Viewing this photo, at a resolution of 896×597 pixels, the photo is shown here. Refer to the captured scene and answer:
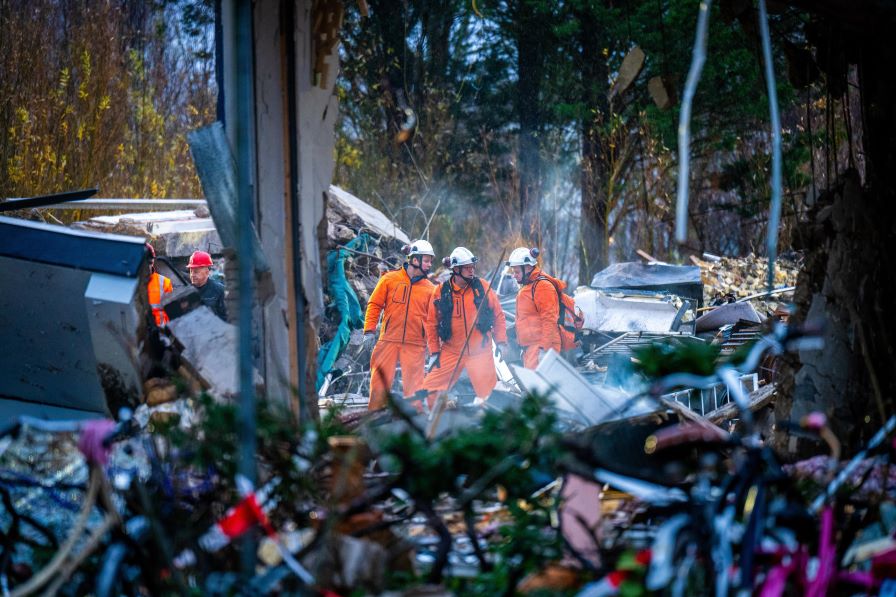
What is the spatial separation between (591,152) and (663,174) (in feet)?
9.63

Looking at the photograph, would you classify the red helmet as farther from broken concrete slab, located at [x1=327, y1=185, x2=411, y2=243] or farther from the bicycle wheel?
the bicycle wheel

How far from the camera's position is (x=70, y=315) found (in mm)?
5535

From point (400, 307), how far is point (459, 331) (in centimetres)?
74

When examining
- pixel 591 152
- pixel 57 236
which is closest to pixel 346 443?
pixel 57 236

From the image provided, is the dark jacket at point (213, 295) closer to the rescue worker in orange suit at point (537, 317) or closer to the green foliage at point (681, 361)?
the rescue worker in orange suit at point (537, 317)

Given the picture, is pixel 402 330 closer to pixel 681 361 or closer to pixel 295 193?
pixel 295 193

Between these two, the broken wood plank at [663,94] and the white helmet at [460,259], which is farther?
the white helmet at [460,259]

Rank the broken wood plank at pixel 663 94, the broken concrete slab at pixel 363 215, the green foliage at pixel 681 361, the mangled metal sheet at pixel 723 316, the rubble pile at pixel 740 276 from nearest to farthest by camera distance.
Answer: the green foliage at pixel 681 361 < the broken wood plank at pixel 663 94 < the mangled metal sheet at pixel 723 316 < the broken concrete slab at pixel 363 215 < the rubble pile at pixel 740 276

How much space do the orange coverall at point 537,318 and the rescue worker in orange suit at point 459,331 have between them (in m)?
0.70

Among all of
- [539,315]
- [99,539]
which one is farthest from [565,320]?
[99,539]

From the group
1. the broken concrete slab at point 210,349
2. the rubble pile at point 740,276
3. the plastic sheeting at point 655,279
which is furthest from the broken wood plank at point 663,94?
the rubble pile at point 740,276

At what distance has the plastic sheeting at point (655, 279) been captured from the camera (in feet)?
50.5

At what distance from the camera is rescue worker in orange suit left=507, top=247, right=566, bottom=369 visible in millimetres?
11859

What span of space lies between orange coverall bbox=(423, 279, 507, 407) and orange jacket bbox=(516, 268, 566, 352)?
2.47ft
